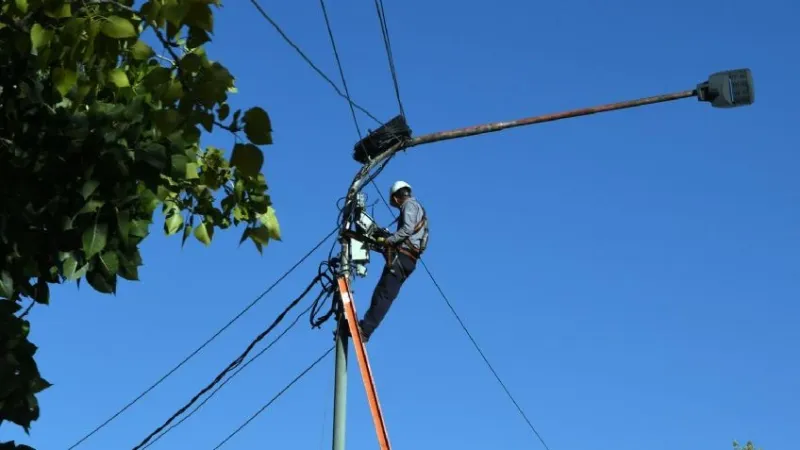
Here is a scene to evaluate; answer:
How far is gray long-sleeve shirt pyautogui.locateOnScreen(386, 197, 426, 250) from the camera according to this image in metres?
12.8

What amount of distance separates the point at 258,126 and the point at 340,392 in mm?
4685

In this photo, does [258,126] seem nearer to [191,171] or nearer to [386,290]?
[191,171]

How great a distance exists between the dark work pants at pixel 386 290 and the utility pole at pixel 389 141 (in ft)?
0.56

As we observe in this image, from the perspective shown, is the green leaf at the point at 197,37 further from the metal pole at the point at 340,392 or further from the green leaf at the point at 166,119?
the metal pole at the point at 340,392

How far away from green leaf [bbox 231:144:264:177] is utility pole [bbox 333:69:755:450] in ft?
15.2

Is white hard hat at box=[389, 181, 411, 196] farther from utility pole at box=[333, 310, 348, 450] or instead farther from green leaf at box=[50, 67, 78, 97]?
green leaf at box=[50, 67, 78, 97]

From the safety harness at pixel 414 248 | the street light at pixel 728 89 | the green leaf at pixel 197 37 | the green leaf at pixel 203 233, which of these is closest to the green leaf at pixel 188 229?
the green leaf at pixel 203 233

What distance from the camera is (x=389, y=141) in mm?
12695

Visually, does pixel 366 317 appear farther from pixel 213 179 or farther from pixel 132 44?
pixel 132 44

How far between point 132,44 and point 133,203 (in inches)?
31.0

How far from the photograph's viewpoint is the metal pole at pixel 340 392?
11.4 m

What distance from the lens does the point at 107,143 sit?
24.2 feet

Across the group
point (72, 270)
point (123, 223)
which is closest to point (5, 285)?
point (72, 270)

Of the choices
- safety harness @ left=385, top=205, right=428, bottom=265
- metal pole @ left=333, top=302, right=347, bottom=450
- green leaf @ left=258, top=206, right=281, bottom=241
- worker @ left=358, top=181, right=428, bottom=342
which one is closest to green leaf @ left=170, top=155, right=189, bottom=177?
green leaf @ left=258, top=206, right=281, bottom=241
